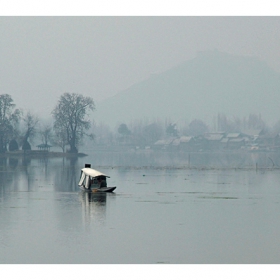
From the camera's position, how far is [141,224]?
134 feet

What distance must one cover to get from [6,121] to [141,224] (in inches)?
4758

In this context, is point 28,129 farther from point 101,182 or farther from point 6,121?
point 101,182

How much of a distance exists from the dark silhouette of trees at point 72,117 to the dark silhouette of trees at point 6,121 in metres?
10.5

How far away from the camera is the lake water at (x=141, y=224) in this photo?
1260 inches

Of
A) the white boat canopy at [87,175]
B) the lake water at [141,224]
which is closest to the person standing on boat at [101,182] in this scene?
the white boat canopy at [87,175]

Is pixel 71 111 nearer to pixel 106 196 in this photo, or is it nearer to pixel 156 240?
pixel 106 196

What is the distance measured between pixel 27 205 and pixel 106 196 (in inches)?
352

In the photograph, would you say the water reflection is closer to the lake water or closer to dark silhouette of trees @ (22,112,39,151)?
the lake water

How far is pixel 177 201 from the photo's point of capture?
53.1 m

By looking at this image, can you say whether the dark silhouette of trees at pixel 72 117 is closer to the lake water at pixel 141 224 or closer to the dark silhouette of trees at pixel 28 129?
the dark silhouette of trees at pixel 28 129

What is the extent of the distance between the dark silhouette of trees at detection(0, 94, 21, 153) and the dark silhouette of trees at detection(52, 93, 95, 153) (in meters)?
10.5

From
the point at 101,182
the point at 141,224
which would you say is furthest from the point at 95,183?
the point at 141,224

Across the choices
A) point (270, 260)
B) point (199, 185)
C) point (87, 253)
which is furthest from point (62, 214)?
point (199, 185)

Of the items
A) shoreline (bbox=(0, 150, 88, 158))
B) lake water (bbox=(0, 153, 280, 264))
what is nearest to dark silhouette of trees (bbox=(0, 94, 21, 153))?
shoreline (bbox=(0, 150, 88, 158))
